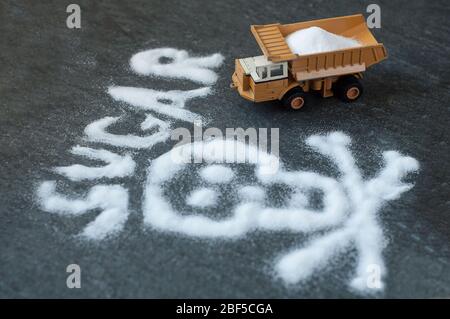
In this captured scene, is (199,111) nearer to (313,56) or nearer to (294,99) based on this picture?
(294,99)

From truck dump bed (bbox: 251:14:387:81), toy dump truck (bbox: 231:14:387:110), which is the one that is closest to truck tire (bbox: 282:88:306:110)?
toy dump truck (bbox: 231:14:387:110)

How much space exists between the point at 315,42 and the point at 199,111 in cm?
67

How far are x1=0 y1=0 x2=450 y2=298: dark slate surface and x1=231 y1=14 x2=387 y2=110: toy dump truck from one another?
0.34ft

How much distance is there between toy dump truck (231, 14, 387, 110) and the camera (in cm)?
332

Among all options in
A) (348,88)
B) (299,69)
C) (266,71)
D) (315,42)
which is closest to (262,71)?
(266,71)

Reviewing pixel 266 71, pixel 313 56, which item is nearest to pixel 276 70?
pixel 266 71

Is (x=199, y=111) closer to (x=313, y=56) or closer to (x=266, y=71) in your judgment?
(x=266, y=71)

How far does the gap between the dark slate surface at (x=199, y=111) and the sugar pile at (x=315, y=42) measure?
0.30m

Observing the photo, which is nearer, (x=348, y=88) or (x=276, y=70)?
(x=276, y=70)

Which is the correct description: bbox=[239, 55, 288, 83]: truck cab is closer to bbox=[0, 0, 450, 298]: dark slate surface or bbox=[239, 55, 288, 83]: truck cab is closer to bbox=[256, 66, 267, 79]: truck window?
bbox=[256, 66, 267, 79]: truck window

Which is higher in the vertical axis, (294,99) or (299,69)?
(299,69)

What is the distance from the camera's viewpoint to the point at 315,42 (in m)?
3.40

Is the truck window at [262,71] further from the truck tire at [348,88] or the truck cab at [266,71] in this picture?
the truck tire at [348,88]
